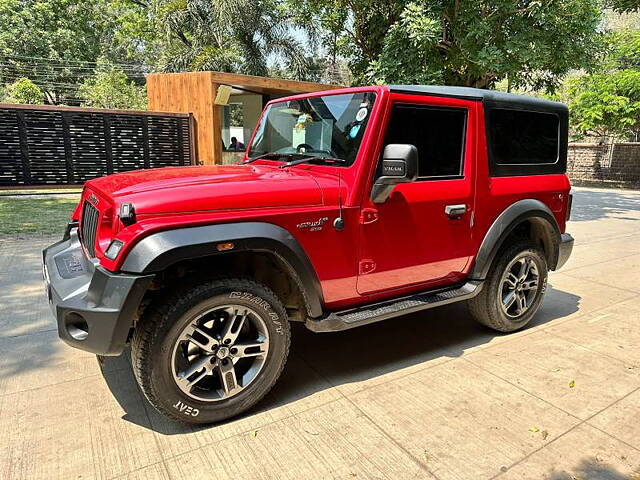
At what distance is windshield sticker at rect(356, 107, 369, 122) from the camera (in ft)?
9.74

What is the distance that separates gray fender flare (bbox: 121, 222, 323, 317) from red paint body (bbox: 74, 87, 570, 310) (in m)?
0.04

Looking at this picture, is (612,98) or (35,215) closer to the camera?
(35,215)

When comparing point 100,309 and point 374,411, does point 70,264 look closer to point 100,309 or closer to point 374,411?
point 100,309

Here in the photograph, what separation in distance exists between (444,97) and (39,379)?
3405 mm

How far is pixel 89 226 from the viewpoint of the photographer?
2.88m

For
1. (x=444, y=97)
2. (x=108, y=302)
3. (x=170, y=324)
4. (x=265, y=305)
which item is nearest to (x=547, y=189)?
(x=444, y=97)

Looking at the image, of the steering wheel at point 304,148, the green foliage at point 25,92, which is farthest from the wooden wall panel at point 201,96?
the green foliage at point 25,92

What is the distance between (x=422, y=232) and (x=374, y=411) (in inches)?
48.6

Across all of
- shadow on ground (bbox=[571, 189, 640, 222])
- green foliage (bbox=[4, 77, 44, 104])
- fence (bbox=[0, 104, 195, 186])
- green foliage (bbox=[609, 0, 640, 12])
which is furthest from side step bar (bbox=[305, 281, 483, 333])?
green foliage (bbox=[4, 77, 44, 104])

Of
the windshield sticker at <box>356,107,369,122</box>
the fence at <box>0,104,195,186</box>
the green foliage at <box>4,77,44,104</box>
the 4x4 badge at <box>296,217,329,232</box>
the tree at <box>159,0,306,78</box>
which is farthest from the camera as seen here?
the green foliage at <box>4,77,44,104</box>

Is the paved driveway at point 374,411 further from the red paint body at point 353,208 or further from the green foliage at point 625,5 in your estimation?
the green foliage at point 625,5

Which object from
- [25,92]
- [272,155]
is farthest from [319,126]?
[25,92]

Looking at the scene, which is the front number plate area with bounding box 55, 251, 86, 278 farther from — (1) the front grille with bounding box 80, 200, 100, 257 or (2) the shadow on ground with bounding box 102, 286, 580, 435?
(2) the shadow on ground with bounding box 102, 286, 580, 435

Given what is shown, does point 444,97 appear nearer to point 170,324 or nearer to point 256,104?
point 170,324
